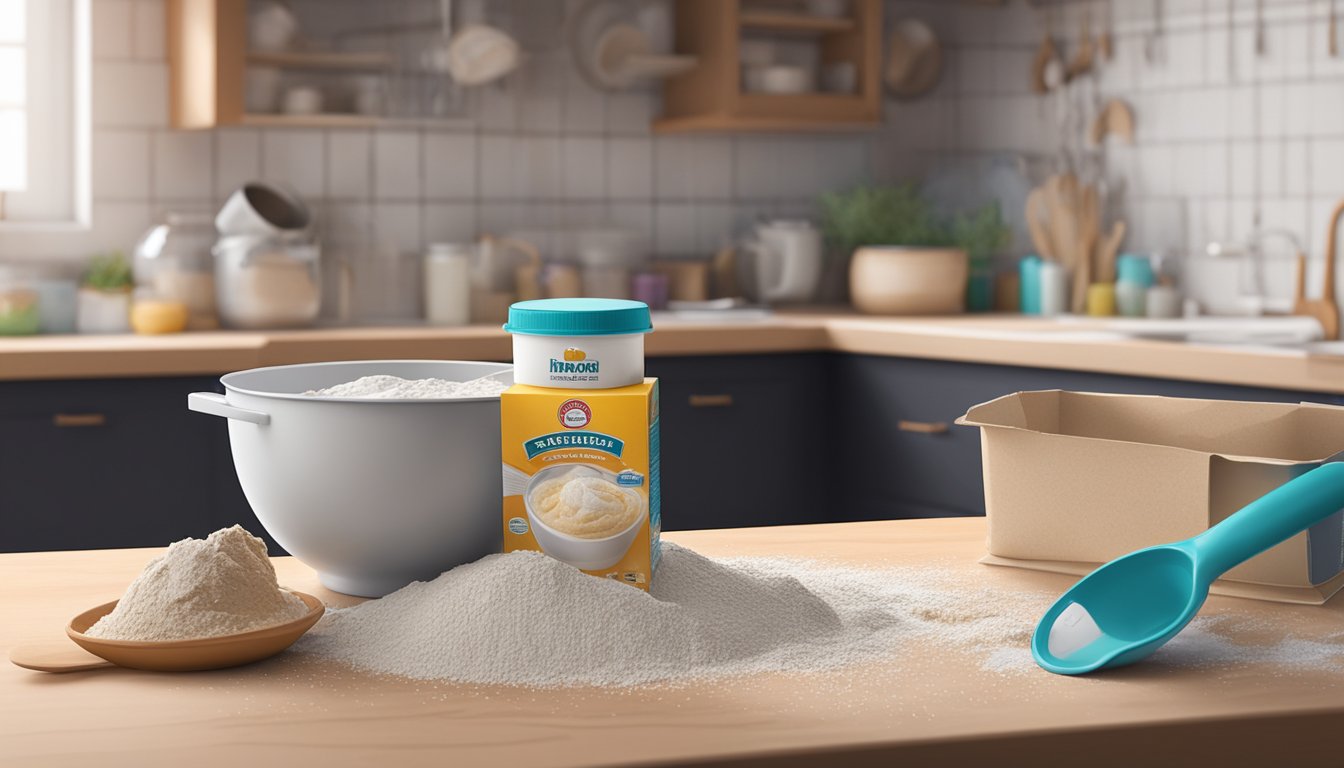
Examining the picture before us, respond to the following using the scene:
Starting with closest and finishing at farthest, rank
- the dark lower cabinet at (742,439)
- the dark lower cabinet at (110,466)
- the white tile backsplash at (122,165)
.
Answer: the dark lower cabinet at (110,466), the dark lower cabinet at (742,439), the white tile backsplash at (122,165)

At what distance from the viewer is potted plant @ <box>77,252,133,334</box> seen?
3240 millimetres

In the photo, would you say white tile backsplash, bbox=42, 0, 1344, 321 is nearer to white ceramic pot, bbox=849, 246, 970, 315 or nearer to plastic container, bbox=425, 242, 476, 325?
plastic container, bbox=425, 242, 476, 325

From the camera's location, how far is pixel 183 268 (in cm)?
328

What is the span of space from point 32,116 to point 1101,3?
2622mm

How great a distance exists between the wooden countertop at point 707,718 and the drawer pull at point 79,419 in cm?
203

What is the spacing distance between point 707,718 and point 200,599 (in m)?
0.33

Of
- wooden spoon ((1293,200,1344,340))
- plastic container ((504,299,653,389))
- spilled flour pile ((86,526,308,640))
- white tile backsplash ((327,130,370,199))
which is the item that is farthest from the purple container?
spilled flour pile ((86,526,308,640))

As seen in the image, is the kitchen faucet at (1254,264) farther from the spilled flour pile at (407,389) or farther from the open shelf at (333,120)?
the spilled flour pile at (407,389)

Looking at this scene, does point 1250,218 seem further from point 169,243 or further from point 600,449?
point 600,449

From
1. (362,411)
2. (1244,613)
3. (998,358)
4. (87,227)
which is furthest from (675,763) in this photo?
(87,227)

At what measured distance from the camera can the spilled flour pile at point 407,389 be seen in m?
1.11

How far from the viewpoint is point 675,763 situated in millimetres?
750

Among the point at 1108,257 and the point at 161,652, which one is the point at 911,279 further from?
the point at 161,652

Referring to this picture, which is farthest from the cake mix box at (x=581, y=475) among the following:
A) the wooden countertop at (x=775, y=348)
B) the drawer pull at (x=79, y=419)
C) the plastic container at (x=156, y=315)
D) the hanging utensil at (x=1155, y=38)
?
the hanging utensil at (x=1155, y=38)
